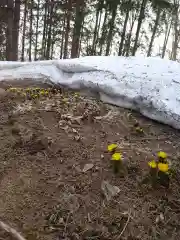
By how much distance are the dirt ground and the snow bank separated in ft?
0.78

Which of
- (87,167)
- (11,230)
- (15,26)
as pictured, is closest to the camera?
(11,230)

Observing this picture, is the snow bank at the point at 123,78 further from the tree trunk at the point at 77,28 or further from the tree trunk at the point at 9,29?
the tree trunk at the point at 77,28

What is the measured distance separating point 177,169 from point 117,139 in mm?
835

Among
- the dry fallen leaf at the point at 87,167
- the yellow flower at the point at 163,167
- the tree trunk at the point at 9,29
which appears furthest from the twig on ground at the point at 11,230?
the tree trunk at the point at 9,29

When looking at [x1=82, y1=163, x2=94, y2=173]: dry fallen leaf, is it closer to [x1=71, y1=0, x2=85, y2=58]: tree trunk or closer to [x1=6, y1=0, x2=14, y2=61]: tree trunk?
[x1=6, y1=0, x2=14, y2=61]: tree trunk

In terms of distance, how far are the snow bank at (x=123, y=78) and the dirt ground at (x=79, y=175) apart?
0.78 ft

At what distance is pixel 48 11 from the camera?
49.2 feet

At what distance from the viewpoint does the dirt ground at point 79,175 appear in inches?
89.7

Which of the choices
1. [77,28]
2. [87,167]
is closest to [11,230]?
[87,167]

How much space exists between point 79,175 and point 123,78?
7.94 ft

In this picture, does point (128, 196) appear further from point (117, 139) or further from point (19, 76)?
point (19, 76)

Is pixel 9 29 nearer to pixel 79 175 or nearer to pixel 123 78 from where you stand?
pixel 123 78

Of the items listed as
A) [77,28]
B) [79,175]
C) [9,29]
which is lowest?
[79,175]

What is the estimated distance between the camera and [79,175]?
9.14ft
